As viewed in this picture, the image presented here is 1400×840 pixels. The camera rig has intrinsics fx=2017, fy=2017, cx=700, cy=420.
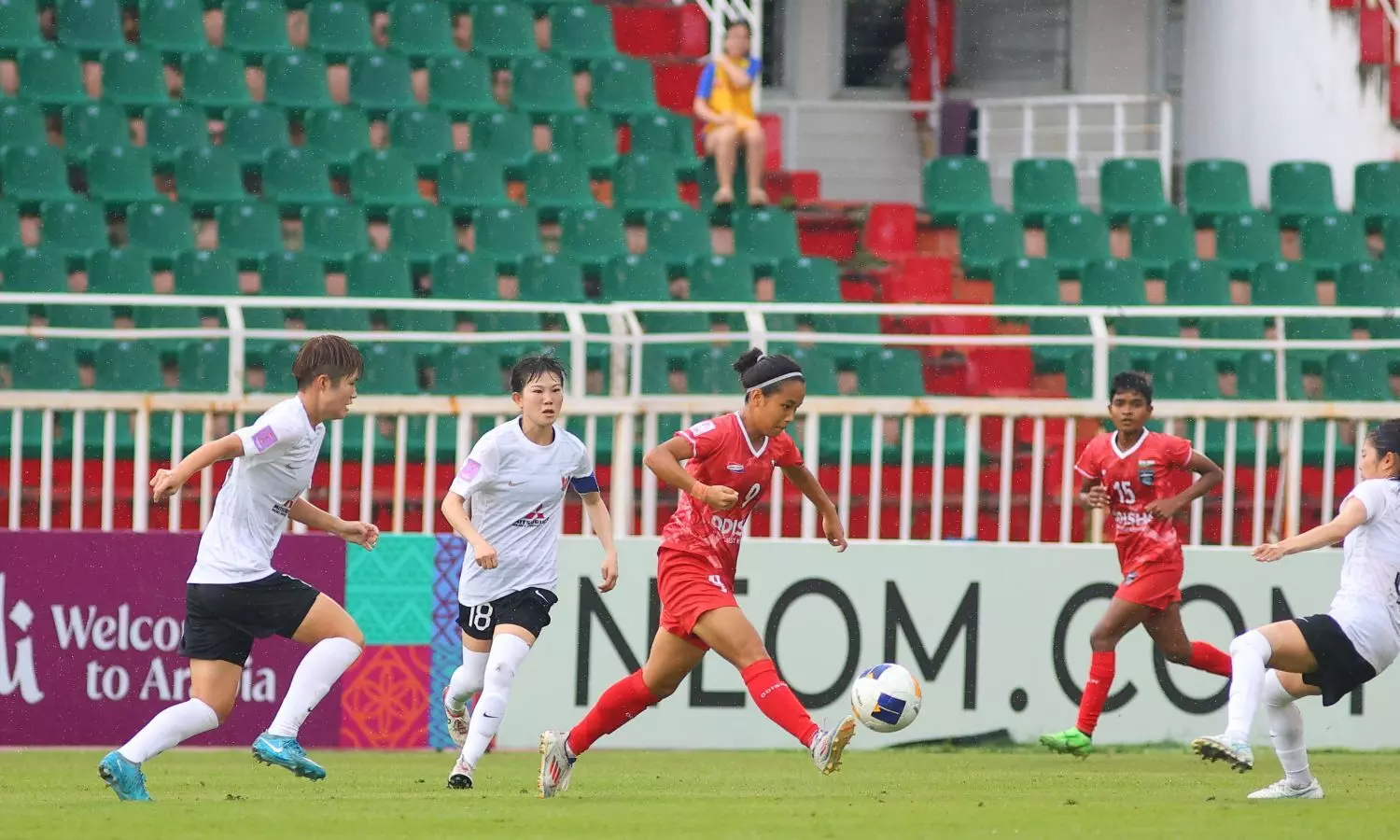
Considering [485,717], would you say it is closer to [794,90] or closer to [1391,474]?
[1391,474]

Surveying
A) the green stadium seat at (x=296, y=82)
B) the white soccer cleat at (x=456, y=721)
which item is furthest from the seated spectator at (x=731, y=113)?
the white soccer cleat at (x=456, y=721)

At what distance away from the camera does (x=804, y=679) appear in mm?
11484

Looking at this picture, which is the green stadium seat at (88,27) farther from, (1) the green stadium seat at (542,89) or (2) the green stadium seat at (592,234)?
(2) the green stadium seat at (592,234)

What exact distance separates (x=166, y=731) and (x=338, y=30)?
34.5ft

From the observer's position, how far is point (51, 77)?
15898mm

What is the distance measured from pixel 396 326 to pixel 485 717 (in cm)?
599

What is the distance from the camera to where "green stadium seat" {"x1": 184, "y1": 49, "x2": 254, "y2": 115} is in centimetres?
1614

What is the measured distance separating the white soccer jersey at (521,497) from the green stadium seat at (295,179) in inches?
270

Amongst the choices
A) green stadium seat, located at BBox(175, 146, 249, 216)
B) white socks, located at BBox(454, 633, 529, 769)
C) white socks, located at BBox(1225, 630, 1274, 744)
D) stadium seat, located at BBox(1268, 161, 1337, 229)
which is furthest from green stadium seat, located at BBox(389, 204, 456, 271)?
white socks, located at BBox(1225, 630, 1274, 744)

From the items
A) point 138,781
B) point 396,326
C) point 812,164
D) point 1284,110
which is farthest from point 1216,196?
point 138,781

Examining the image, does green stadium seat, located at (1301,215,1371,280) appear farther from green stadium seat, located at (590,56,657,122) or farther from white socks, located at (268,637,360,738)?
white socks, located at (268,637,360,738)

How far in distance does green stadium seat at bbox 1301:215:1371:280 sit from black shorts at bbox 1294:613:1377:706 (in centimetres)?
927

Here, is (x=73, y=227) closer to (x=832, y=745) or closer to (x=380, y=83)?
(x=380, y=83)

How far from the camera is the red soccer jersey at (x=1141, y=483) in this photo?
10352 millimetres
